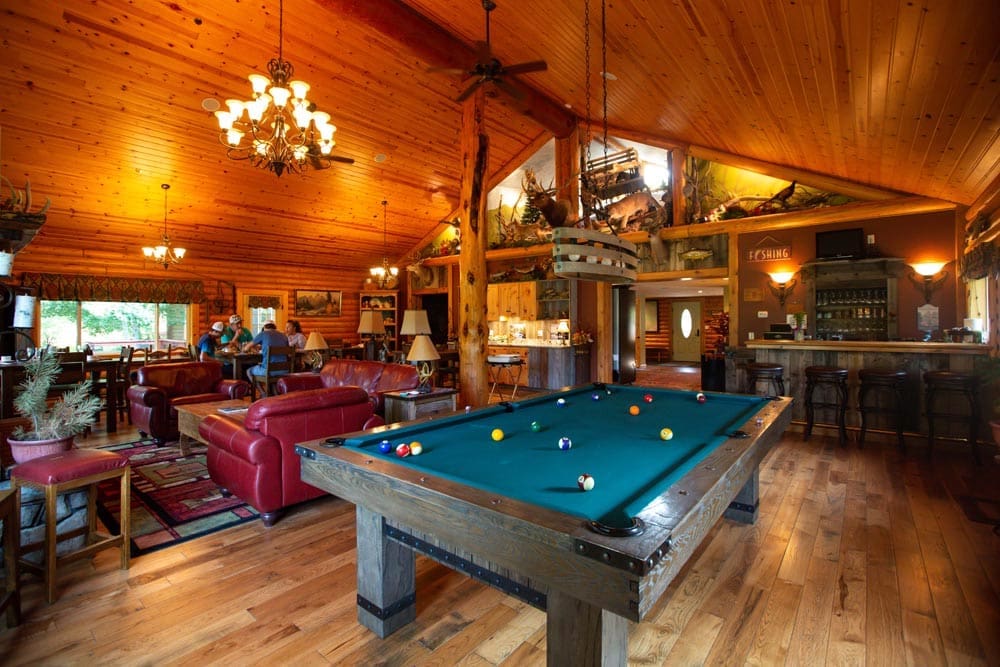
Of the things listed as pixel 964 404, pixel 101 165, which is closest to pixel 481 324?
pixel 964 404

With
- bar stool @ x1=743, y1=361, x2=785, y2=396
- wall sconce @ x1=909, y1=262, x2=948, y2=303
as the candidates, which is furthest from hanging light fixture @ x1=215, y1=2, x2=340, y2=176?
wall sconce @ x1=909, y1=262, x2=948, y2=303

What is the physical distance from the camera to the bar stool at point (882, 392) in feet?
15.8

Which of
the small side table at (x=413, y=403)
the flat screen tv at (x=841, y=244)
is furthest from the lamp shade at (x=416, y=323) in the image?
the flat screen tv at (x=841, y=244)

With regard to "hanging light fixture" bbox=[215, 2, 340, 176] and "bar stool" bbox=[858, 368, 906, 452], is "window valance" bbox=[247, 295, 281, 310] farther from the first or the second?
"bar stool" bbox=[858, 368, 906, 452]

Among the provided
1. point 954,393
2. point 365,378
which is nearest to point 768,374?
point 954,393

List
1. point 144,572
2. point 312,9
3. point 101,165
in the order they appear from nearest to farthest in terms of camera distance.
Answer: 1. point 144,572
2. point 312,9
3. point 101,165

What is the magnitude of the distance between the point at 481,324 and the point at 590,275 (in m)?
2.93

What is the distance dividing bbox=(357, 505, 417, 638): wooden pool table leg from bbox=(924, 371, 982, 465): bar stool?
5.12 meters

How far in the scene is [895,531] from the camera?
9.93ft

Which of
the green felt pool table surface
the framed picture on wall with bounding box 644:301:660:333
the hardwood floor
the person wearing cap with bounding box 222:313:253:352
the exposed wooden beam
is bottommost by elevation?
the hardwood floor

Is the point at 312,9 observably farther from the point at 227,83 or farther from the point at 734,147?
the point at 734,147

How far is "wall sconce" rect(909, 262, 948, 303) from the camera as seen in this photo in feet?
19.5

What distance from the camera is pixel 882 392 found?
5.28 meters

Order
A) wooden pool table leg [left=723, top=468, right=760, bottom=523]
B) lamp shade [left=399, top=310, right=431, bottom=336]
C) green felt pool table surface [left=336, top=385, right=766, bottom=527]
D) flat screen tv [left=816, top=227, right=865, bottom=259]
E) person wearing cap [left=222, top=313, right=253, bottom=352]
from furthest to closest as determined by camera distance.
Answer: person wearing cap [left=222, top=313, right=253, bottom=352]
lamp shade [left=399, top=310, right=431, bottom=336]
flat screen tv [left=816, top=227, right=865, bottom=259]
wooden pool table leg [left=723, top=468, right=760, bottom=523]
green felt pool table surface [left=336, top=385, right=766, bottom=527]
